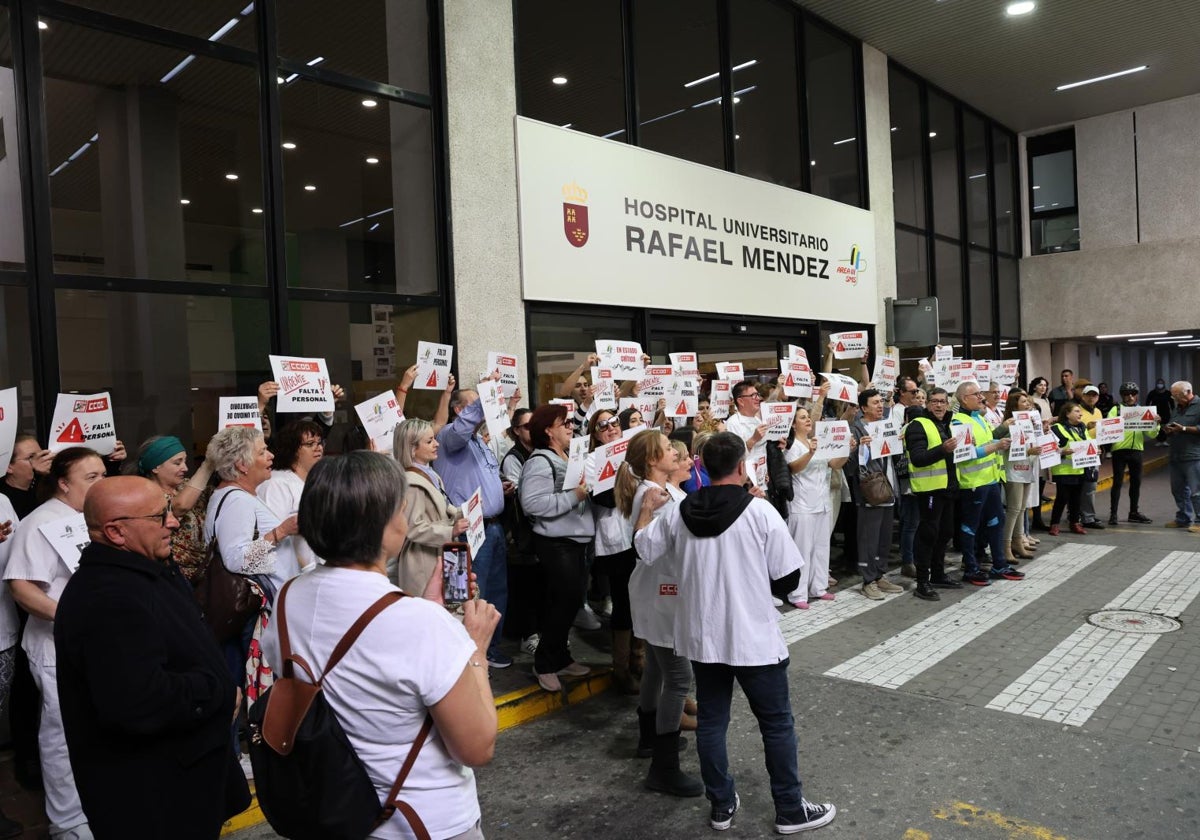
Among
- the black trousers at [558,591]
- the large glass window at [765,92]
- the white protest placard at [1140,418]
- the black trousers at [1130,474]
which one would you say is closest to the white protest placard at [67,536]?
the black trousers at [558,591]

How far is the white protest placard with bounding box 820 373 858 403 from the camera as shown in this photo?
8258mm

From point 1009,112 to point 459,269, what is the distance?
47.9 feet

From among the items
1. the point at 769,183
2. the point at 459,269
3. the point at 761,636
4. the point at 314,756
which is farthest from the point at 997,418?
the point at 314,756

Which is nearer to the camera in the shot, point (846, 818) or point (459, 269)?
point (846, 818)

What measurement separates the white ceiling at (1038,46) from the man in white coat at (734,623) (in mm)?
10796

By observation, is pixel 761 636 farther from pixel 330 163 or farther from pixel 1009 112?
pixel 1009 112

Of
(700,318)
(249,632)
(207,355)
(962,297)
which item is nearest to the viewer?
(249,632)

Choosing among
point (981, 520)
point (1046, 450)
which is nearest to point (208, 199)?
point (981, 520)

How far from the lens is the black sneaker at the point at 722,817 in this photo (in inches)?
148

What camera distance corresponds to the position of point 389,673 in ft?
A: 6.13

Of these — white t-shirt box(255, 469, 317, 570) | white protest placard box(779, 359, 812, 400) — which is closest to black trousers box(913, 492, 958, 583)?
white protest placard box(779, 359, 812, 400)

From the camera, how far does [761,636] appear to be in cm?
363

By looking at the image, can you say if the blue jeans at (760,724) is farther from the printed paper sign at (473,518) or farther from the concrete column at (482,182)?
the concrete column at (482,182)

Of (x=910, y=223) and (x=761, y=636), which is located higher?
(x=910, y=223)
